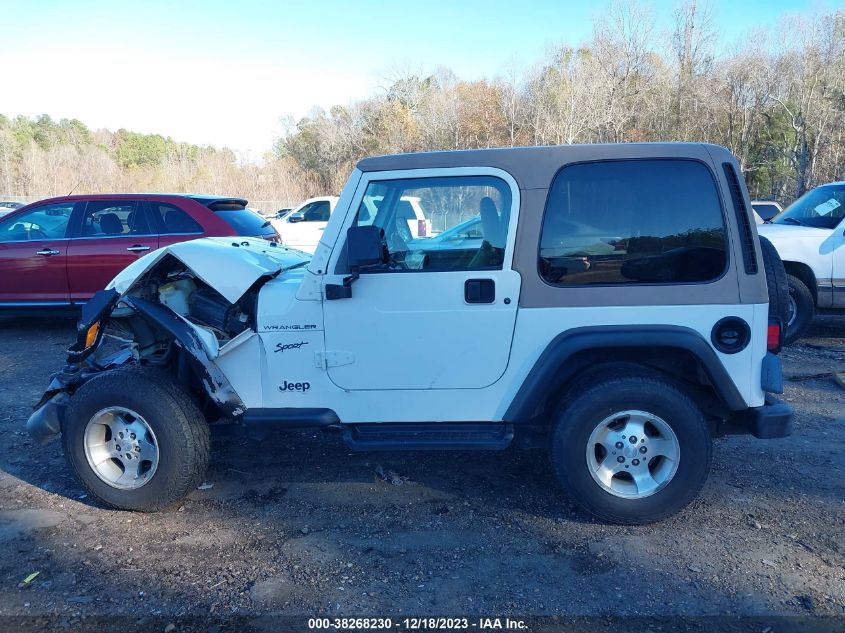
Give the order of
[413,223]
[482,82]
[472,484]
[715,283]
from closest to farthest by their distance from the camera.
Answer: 1. [715,283]
2. [413,223]
3. [472,484]
4. [482,82]

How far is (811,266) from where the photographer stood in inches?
291

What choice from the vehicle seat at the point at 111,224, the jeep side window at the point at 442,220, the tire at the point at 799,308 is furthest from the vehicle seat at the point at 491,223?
the vehicle seat at the point at 111,224

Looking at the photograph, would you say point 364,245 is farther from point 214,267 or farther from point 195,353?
point 195,353

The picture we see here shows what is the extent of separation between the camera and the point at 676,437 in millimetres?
3420

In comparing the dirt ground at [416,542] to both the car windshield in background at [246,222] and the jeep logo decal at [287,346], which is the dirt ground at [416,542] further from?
the car windshield in background at [246,222]

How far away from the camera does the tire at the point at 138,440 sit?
366 centimetres

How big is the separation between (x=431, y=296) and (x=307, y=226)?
13096mm

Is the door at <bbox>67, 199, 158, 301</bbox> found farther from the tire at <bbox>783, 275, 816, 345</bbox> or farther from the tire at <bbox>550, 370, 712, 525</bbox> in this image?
the tire at <bbox>783, 275, 816, 345</bbox>

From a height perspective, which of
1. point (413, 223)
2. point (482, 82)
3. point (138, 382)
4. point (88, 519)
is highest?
point (482, 82)

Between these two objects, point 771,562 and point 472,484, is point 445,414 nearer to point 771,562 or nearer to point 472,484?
point 472,484

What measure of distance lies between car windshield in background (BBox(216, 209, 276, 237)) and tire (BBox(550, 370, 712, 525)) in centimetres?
606

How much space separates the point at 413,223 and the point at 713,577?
7.84 feet

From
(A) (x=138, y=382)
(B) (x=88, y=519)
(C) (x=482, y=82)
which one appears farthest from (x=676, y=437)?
(C) (x=482, y=82)

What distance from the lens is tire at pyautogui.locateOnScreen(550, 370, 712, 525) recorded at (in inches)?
134
